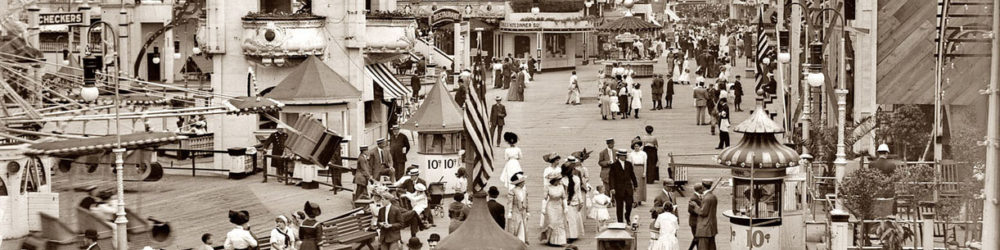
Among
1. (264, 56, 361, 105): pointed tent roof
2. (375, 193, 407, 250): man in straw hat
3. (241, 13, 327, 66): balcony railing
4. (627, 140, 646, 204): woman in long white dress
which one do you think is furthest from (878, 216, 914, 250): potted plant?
(241, 13, 327, 66): balcony railing

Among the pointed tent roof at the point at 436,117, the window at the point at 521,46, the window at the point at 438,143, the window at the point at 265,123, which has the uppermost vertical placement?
the window at the point at 521,46

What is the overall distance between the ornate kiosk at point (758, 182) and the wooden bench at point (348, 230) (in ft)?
18.4

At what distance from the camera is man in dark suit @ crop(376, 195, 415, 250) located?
78.3 feet

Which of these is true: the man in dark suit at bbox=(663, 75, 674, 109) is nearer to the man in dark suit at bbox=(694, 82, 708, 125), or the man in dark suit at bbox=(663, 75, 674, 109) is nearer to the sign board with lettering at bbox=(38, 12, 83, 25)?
the man in dark suit at bbox=(694, 82, 708, 125)

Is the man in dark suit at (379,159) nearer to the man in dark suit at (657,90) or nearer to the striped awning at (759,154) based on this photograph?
the striped awning at (759,154)

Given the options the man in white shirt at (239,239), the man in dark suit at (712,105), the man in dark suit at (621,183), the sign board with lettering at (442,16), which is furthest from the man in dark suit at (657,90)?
the man in white shirt at (239,239)

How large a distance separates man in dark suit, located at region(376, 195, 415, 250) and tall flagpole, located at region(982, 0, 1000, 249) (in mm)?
15273

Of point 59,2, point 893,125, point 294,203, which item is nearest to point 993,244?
point 893,125

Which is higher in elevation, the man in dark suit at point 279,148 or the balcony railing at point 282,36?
the balcony railing at point 282,36

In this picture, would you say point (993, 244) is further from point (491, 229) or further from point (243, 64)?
point (243, 64)

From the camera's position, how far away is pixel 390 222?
24391 millimetres

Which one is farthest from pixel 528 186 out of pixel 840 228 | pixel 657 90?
pixel 657 90

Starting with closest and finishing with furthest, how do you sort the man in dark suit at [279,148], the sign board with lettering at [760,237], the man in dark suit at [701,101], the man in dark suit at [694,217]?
the sign board with lettering at [760,237] → the man in dark suit at [694,217] → the man in dark suit at [279,148] → the man in dark suit at [701,101]

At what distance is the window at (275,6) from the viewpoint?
3975 cm
